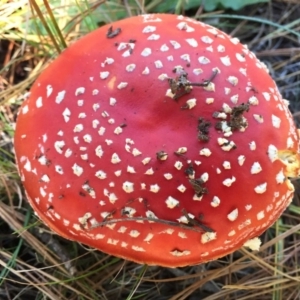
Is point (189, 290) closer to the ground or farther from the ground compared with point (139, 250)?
closer to the ground

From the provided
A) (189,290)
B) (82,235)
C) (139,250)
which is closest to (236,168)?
(139,250)

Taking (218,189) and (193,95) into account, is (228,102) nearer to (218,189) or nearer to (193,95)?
(193,95)

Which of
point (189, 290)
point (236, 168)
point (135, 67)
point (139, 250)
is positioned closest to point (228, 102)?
point (236, 168)

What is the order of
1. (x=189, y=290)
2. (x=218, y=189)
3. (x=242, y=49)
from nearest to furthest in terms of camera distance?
(x=218, y=189) < (x=242, y=49) < (x=189, y=290)

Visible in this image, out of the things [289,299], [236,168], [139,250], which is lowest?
[289,299]

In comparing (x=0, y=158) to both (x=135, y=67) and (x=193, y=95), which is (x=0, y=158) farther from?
(x=193, y=95)

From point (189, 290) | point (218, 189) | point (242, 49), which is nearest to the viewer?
point (218, 189)

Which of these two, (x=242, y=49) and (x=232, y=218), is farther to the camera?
(x=242, y=49)
